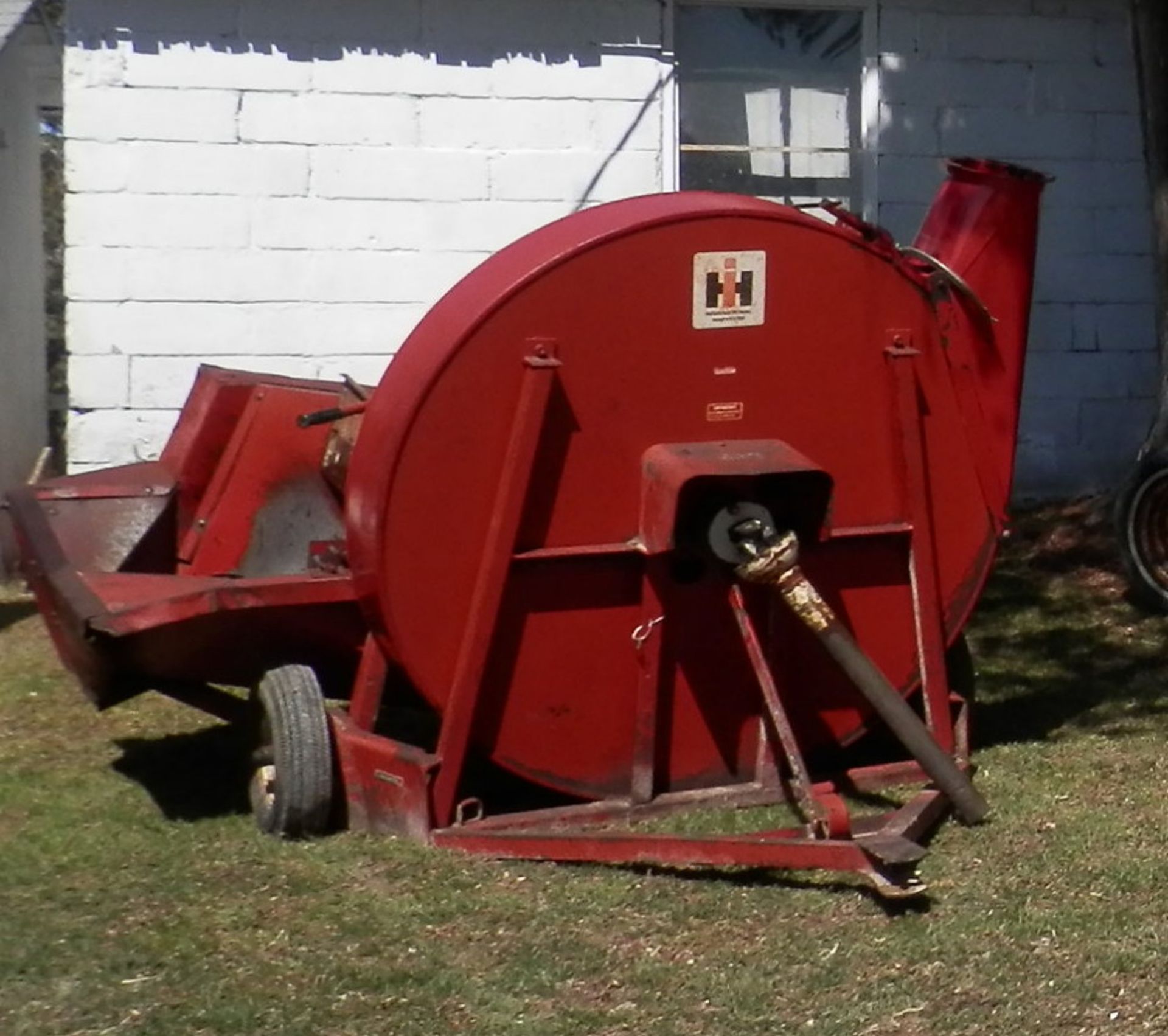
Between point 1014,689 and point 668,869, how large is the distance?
91.3 inches

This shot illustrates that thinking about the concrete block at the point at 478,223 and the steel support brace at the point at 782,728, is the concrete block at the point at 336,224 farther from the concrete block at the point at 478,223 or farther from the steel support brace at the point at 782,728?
the steel support brace at the point at 782,728

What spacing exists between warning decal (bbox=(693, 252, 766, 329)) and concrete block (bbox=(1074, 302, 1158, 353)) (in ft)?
15.7

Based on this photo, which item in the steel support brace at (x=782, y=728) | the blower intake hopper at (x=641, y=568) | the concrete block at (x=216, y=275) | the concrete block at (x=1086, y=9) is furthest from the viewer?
the concrete block at (x=1086, y=9)

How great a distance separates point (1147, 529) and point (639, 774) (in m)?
3.25

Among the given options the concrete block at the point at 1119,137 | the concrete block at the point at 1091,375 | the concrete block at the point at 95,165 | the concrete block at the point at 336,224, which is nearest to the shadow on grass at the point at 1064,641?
the concrete block at the point at 1091,375

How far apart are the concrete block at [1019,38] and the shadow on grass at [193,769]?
4942 mm

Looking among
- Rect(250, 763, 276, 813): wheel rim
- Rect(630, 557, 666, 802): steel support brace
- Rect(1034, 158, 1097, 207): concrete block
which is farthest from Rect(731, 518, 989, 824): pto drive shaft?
Rect(1034, 158, 1097, 207): concrete block

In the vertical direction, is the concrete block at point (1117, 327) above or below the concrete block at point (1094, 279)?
below

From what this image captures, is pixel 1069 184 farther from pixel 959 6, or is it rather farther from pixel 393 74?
pixel 393 74

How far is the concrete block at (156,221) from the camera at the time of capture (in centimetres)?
824

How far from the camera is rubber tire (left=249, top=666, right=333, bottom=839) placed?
5.02 m

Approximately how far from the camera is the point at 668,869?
4.83 metres

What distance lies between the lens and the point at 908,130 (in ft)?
30.2

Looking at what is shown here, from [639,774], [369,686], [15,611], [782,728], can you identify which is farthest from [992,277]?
[15,611]
